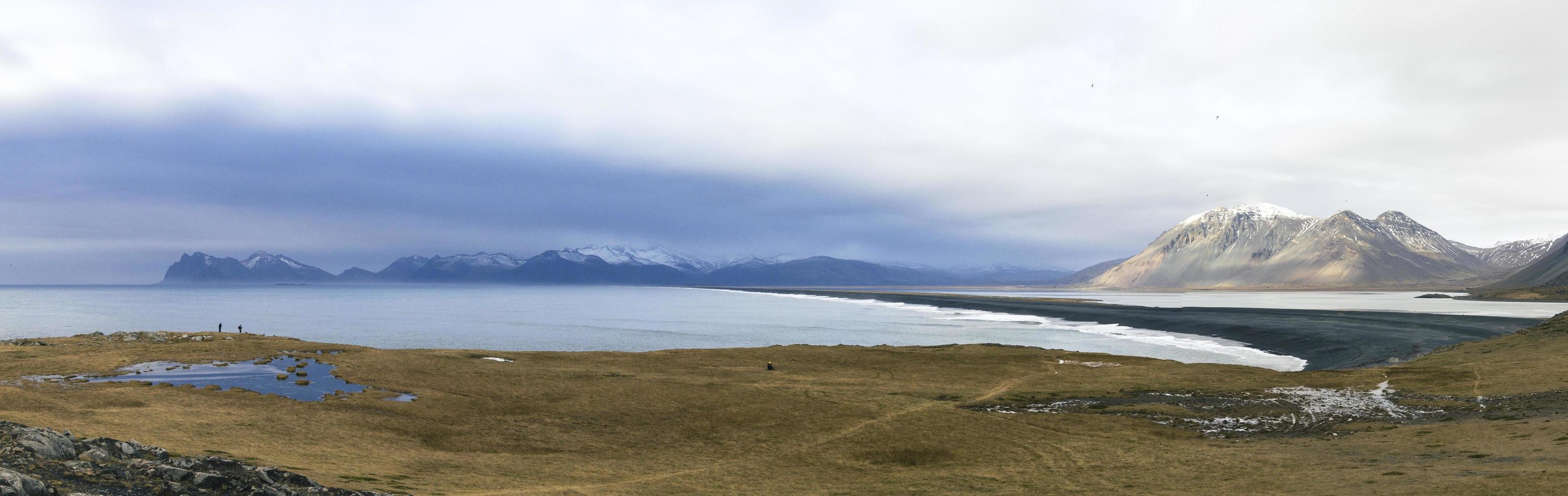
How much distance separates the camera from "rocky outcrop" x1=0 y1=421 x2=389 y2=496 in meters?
17.2

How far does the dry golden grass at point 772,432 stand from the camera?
78.8ft

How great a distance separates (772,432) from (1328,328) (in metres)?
90.6

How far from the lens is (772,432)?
110 feet

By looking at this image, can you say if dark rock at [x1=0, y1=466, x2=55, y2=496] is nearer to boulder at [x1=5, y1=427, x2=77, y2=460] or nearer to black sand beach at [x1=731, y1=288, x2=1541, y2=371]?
boulder at [x1=5, y1=427, x2=77, y2=460]

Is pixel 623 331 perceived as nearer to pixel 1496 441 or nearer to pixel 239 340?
pixel 239 340

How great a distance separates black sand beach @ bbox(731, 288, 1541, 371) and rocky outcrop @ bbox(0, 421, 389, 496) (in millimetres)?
71753

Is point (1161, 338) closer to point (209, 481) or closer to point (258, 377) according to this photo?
point (258, 377)

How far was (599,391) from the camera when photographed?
42.1m

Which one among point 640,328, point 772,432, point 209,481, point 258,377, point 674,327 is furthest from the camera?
point 674,327

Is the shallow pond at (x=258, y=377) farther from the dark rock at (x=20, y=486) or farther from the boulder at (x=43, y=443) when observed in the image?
the dark rock at (x=20, y=486)

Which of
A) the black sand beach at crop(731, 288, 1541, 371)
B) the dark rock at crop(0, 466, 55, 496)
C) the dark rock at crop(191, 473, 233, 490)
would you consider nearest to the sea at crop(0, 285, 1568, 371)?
the black sand beach at crop(731, 288, 1541, 371)

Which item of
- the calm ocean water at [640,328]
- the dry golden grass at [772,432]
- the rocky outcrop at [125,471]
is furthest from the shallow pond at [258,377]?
the calm ocean water at [640,328]

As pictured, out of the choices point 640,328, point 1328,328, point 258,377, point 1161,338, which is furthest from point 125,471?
point 1328,328

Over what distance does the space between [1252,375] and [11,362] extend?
243 ft
